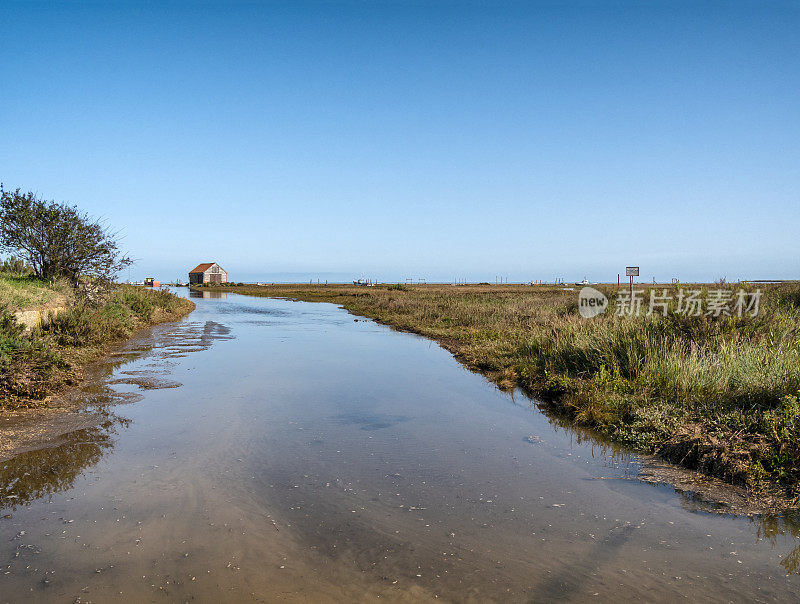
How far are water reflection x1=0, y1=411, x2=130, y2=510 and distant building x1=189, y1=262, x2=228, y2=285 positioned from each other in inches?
4790

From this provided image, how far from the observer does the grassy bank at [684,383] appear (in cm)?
622

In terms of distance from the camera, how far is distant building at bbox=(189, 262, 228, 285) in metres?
121

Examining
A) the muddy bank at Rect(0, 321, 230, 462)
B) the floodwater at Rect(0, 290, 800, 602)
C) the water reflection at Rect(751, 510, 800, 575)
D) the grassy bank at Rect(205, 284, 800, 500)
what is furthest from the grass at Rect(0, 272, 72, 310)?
the water reflection at Rect(751, 510, 800, 575)

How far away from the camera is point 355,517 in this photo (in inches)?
200

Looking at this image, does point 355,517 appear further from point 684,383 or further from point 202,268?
point 202,268

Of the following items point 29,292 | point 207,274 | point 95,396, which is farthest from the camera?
point 207,274

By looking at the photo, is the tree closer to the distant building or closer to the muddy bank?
the muddy bank

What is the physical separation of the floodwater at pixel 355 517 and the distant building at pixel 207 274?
120 m

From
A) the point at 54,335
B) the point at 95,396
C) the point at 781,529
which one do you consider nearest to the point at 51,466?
the point at 95,396

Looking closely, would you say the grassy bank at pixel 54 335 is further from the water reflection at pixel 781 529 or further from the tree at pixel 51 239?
the water reflection at pixel 781 529

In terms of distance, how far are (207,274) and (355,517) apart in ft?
412

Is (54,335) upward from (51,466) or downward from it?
upward

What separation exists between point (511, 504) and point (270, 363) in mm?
10997

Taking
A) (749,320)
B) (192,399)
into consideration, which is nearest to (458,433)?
(192,399)
